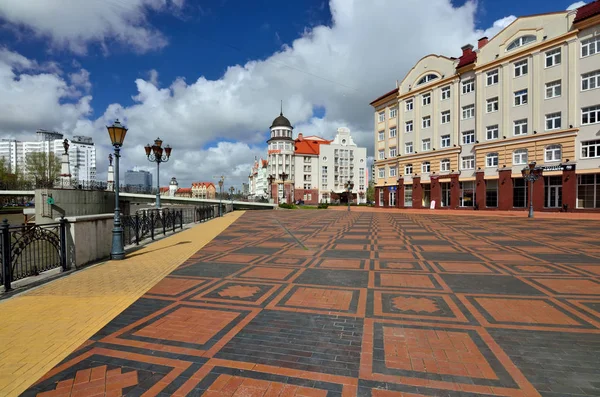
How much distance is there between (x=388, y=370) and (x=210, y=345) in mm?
2102

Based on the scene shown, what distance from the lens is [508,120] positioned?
2958 centimetres

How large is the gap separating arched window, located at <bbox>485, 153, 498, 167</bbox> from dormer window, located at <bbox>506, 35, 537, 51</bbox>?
10354 millimetres

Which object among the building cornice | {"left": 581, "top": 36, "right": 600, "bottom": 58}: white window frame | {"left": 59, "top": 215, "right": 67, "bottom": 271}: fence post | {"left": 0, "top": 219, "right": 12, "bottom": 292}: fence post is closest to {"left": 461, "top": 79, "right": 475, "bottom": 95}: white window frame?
the building cornice

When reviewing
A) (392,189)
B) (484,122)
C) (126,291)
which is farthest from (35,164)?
(484,122)

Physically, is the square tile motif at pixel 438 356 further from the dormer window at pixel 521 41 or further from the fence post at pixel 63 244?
the dormer window at pixel 521 41

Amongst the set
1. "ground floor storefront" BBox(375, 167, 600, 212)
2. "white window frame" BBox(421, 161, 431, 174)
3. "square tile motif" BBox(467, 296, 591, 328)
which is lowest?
"square tile motif" BBox(467, 296, 591, 328)

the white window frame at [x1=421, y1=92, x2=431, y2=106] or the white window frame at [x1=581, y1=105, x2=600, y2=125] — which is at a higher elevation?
the white window frame at [x1=421, y1=92, x2=431, y2=106]

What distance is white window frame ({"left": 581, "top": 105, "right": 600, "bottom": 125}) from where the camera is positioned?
79.0ft

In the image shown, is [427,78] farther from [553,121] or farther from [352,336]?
[352,336]

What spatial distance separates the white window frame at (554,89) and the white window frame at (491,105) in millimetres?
4096

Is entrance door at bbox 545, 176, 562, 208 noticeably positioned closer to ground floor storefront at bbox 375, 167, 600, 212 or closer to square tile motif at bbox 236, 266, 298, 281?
ground floor storefront at bbox 375, 167, 600, 212

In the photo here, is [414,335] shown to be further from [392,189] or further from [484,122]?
[392,189]

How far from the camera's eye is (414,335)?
3.94 meters

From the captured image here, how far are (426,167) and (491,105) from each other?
9.58m
